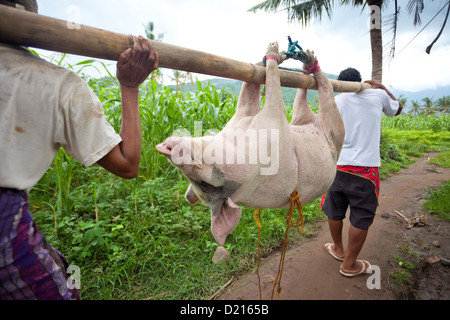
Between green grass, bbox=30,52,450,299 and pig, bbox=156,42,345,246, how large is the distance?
1.35 metres

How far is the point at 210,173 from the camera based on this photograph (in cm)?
138

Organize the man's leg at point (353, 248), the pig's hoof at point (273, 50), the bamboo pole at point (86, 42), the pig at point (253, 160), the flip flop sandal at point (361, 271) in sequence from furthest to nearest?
1. the flip flop sandal at point (361, 271)
2. the man's leg at point (353, 248)
3. the pig's hoof at point (273, 50)
4. the pig at point (253, 160)
5. the bamboo pole at point (86, 42)

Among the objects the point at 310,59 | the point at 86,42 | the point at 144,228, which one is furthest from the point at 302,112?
the point at 144,228

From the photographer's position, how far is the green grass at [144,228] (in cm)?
242

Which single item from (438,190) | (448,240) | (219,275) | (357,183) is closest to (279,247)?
(219,275)

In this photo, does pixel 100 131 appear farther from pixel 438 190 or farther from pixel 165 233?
pixel 438 190

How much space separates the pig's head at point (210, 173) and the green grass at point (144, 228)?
132cm

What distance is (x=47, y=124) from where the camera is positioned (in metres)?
0.96

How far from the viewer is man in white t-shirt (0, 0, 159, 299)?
90cm

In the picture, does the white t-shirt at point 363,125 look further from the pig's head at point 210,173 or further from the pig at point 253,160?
the pig's head at point 210,173

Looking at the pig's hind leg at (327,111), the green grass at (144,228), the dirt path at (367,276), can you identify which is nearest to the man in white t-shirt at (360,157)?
the dirt path at (367,276)

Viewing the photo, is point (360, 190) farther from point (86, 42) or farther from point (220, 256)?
point (86, 42)

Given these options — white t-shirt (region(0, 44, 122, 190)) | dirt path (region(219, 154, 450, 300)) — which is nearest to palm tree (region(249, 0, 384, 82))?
dirt path (region(219, 154, 450, 300))

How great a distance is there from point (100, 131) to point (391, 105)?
3.20 meters
